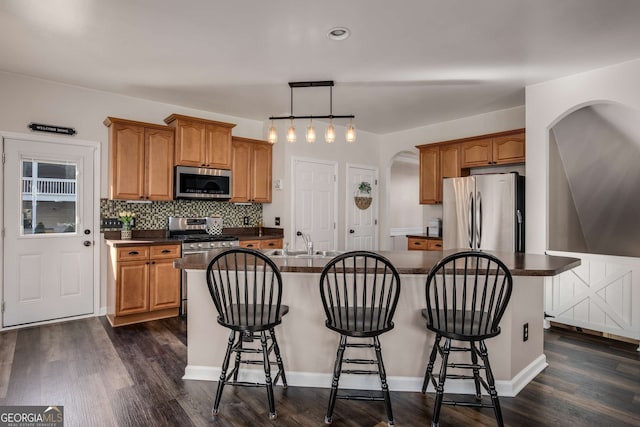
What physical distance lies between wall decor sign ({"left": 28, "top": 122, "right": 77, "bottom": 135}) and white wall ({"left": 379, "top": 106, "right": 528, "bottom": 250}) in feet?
15.2

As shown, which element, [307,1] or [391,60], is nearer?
[307,1]

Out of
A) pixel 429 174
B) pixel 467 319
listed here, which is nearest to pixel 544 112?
pixel 429 174

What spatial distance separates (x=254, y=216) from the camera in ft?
18.4

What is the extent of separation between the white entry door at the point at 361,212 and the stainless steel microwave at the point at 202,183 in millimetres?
2079

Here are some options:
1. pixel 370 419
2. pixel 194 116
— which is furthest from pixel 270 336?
pixel 194 116

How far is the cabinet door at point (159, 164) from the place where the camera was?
172 inches

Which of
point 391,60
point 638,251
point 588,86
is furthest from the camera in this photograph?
point 638,251

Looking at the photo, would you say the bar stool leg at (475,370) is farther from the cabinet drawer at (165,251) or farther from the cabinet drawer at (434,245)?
the cabinet drawer at (165,251)

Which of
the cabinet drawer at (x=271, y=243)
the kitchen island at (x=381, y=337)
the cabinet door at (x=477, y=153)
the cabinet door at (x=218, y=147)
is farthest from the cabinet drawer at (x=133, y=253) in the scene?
the cabinet door at (x=477, y=153)

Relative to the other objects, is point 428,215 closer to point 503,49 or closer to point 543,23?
point 503,49

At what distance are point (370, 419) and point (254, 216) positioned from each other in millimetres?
3890

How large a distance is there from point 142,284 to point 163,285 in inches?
8.8

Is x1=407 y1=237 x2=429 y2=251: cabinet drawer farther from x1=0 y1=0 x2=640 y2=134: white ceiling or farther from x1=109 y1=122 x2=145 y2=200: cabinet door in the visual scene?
x1=109 y1=122 x2=145 y2=200: cabinet door

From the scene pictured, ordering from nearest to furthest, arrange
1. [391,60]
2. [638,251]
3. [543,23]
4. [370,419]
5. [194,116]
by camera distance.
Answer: [370,419], [543,23], [391,60], [638,251], [194,116]
